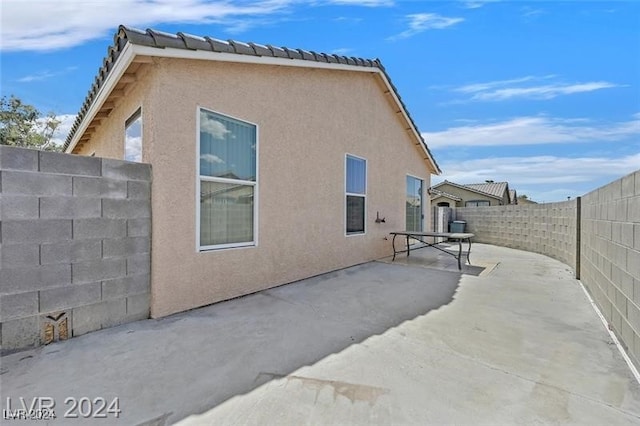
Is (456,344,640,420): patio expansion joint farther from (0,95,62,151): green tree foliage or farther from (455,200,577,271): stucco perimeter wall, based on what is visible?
(0,95,62,151): green tree foliage

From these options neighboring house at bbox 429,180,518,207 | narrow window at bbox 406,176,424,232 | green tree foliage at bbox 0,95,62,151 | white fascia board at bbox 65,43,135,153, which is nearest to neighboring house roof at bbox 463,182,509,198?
neighboring house at bbox 429,180,518,207

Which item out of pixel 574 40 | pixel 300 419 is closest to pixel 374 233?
pixel 574 40

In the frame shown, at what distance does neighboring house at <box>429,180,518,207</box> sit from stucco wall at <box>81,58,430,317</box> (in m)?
18.5

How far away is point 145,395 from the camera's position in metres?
2.19

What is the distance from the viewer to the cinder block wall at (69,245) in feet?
9.53

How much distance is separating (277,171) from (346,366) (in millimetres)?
3657

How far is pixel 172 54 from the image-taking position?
3.69 meters

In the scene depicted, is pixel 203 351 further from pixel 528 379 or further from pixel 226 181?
pixel 528 379

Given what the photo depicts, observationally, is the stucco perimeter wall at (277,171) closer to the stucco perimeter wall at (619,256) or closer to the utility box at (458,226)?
the stucco perimeter wall at (619,256)

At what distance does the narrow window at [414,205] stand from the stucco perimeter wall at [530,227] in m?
3.86

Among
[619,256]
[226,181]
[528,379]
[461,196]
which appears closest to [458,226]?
[619,256]

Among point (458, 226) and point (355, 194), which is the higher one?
point (355, 194)

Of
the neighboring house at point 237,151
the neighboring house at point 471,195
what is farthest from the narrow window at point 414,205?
the neighboring house at point 471,195

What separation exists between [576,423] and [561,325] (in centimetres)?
228
